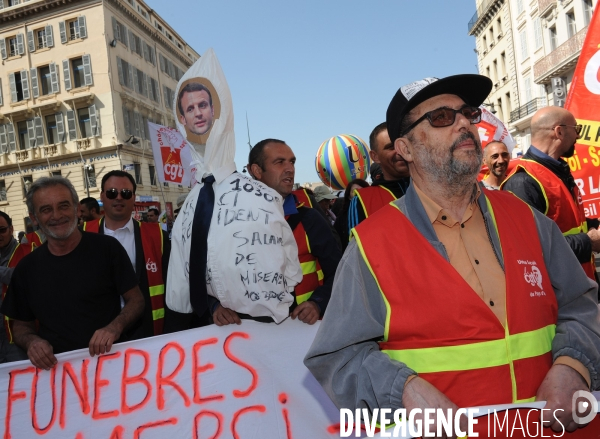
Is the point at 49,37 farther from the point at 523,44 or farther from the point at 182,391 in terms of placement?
the point at 182,391

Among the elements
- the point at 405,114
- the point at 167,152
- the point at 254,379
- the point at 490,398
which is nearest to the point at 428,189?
the point at 405,114

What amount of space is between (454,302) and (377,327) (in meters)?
0.25

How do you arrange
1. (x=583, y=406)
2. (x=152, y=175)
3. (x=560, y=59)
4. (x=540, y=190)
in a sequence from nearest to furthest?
1. (x=583, y=406)
2. (x=540, y=190)
3. (x=560, y=59)
4. (x=152, y=175)

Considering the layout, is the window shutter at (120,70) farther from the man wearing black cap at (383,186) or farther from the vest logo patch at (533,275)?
the vest logo patch at (533,275)

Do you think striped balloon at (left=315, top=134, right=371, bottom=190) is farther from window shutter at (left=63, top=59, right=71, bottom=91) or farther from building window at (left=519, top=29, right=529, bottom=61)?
building window at (left=519, top=29, right=529, bottom=61)

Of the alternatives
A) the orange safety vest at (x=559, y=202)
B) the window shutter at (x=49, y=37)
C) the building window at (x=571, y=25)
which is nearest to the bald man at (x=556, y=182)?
Answer: the orange safety vest at (x=559, y=202)

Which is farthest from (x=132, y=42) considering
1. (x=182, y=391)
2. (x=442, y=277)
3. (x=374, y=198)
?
(x=442, y=277)

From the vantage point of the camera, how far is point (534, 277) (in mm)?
1740

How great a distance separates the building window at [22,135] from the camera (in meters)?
Result: 37.2

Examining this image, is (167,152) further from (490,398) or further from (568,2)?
(568,2)

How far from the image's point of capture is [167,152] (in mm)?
10617

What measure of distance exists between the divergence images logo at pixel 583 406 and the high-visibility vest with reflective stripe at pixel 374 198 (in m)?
2.20

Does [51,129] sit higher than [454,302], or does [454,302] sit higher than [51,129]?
[51,129]

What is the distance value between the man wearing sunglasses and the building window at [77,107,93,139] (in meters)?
34.3
